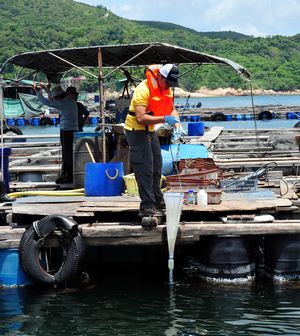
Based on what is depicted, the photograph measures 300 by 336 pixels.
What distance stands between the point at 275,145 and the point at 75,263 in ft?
39.9

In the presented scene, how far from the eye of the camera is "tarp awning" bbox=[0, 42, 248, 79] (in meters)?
12.0

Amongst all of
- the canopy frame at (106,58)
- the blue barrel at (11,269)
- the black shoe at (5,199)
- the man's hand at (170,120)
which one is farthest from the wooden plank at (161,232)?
the canopy frame at (106,58)

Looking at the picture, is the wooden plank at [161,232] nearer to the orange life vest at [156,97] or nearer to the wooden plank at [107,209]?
the wooden plank at [107,209]

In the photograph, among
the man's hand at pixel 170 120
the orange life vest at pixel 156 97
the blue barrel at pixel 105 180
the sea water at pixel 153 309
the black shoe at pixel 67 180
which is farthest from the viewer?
the black shoe at pixel 67 180

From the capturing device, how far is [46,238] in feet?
31.6

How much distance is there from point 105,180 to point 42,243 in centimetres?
192

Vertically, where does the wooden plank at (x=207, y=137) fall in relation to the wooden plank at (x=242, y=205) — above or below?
above

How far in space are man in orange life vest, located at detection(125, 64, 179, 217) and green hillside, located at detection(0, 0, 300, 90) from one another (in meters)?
113

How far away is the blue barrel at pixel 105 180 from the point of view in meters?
11.1

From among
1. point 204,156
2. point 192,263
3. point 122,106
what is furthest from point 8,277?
point 122,106

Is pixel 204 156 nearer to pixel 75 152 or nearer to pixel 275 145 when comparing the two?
pixel 75 152

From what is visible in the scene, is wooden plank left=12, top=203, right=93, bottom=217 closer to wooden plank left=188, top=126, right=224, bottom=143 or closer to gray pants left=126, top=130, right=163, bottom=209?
gray pants left=126, top=130, right=163, bottom=209

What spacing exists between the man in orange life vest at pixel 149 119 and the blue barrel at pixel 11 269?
1.76 metres

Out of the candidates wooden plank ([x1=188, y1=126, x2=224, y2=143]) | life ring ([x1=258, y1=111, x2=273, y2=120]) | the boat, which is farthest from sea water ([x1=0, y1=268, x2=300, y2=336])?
life ring ([x1=258, y1=111, x2=273, y2=120])
